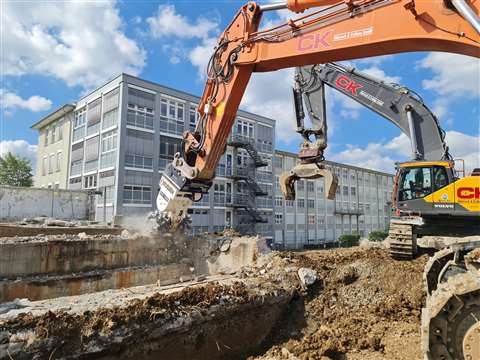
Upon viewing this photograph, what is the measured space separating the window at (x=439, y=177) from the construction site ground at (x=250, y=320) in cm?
166

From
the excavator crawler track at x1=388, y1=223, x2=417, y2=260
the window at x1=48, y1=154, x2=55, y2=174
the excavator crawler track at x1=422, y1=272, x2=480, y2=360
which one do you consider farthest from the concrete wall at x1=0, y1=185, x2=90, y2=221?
the excavator crawler track at x1=422, y1=272, x2=480, y2=360

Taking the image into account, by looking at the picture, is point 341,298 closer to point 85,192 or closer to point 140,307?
point 140,307

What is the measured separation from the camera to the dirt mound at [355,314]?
16.1 ft

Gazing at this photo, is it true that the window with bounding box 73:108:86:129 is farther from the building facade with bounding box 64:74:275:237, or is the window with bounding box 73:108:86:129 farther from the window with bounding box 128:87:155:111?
the window with bounding box 128:87:155:111

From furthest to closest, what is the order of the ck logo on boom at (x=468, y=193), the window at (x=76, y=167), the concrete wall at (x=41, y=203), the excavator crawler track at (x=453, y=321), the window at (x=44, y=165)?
the window at (x=44, y=165) → the window at (x=76, y=167) → the concrete wall at (x=41, y=203) → the ck logo on boom at (x=468, y=193) → the excavator crawler track at (x=453, y=321)

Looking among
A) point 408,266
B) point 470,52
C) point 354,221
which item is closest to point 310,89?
point 470,52

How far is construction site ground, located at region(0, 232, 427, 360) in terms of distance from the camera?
4.46 meters

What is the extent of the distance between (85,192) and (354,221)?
122 ft

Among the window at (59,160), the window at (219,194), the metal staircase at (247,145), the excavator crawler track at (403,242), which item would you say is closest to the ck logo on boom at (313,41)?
the excavator crawler track at (403,242)

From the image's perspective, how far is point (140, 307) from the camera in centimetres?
505

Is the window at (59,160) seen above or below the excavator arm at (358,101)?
above

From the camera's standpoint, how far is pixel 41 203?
23.0m

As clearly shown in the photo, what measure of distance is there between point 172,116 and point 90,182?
8248mm

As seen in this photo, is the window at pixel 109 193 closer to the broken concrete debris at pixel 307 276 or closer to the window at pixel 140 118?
the window at pixel 140 118
